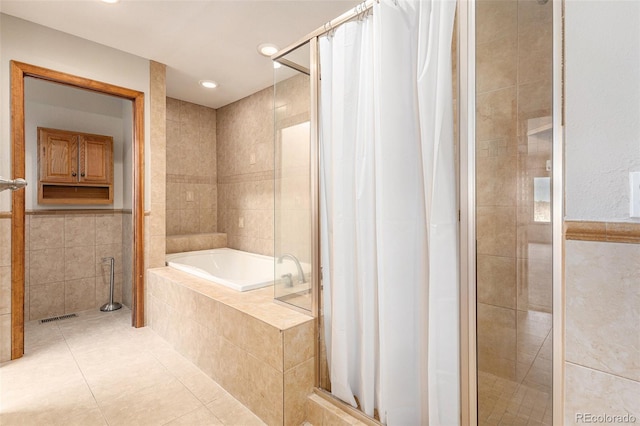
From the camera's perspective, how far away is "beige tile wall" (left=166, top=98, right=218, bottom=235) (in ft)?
12.2

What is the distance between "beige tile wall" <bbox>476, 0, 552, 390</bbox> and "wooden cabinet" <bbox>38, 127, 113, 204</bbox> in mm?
3739

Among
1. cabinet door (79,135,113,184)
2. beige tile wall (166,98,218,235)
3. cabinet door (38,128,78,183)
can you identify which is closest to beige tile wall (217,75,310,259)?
beige tile wall (166,98,218,235)

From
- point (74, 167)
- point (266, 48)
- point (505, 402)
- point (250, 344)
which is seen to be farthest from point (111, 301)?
point (505, 402)

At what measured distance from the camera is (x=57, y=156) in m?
3.15

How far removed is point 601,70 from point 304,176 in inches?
50.7

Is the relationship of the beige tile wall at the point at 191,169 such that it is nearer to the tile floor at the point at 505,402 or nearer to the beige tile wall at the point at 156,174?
the beige tile wall at the point at 156,174

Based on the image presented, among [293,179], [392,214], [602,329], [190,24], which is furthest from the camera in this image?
[190,24]

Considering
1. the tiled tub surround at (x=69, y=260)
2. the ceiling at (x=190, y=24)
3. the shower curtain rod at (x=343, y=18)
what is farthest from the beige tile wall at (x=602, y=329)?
the tiled tub surround at (x=69, y=260)

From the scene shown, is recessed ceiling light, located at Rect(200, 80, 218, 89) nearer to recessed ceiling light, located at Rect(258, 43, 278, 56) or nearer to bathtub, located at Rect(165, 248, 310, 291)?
recessed ceiling light, located at Rect(258, 43, 278, 56)

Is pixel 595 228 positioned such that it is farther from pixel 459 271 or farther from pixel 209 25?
pixel 209 25

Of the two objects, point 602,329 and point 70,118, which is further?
point 70,118

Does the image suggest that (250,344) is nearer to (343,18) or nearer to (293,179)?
(293,179)

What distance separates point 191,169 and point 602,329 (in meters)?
3.99

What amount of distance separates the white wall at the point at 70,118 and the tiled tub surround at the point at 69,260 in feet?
0.53
